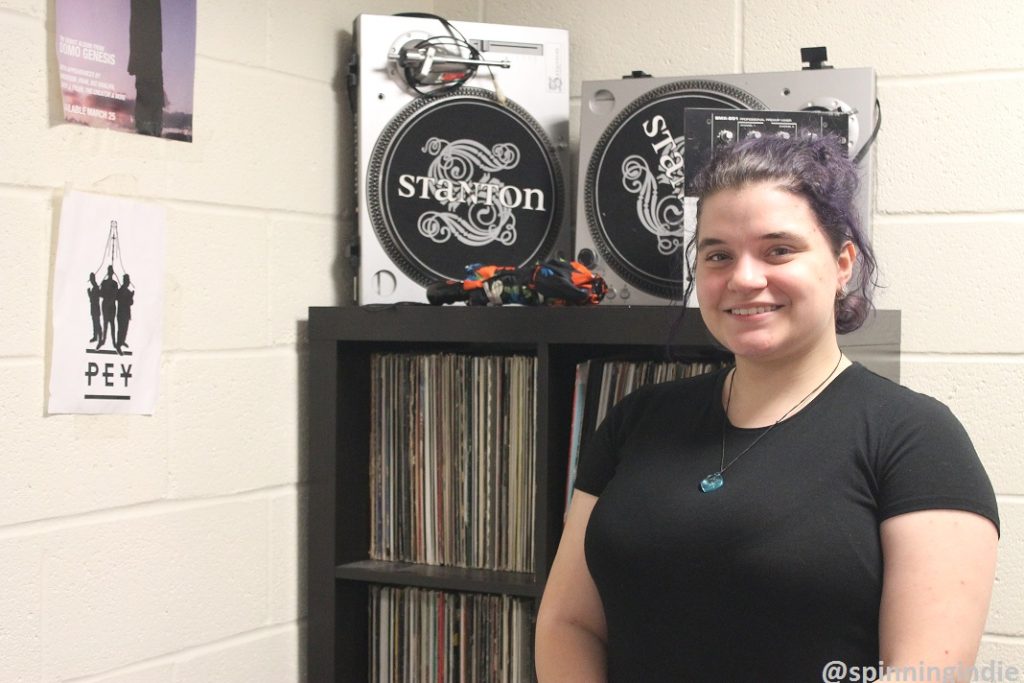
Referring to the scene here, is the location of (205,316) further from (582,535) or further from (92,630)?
(582,535)

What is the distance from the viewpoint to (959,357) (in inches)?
75.8

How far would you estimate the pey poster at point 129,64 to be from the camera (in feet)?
5.40

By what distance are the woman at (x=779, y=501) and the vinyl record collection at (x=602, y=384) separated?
0.31 metres

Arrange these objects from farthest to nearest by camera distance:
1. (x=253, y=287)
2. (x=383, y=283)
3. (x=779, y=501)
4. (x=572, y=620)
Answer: (x=383, y=283)
(x=253, y=287)
(x=572, y=620)
(x=779, y=501)

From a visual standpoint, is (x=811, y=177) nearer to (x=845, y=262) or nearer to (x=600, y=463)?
(x=845, y=262)

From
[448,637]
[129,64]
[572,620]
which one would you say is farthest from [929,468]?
[129,64]

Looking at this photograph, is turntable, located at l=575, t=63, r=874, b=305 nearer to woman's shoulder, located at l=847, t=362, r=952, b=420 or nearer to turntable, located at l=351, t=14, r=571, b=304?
turntable, located at l=351, t=14, r=571, b=304

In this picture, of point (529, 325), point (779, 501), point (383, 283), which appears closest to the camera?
point (779, 501)

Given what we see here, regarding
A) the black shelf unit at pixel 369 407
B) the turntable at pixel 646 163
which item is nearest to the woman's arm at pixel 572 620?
the black shelf unit at pixel 369 407

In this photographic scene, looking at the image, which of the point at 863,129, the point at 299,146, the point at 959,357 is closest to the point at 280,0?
the point at 299,146

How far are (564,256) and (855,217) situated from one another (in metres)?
0.82

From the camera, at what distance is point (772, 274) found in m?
1.32

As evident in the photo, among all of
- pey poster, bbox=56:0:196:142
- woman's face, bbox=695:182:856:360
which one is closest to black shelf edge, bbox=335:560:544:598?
woman's face, bbox=695:182:856:360

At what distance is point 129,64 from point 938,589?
52.7 inches
